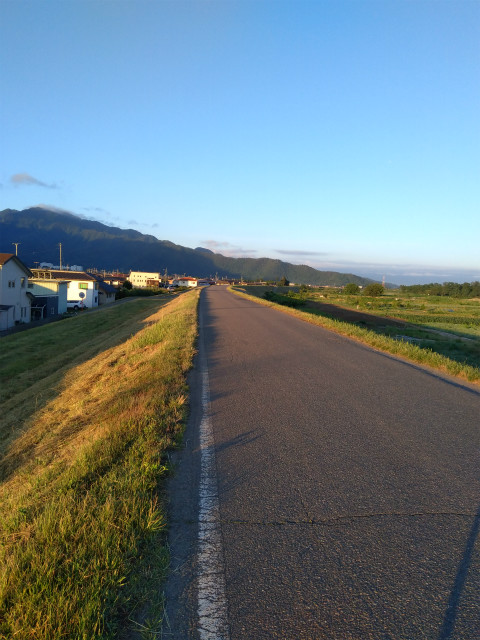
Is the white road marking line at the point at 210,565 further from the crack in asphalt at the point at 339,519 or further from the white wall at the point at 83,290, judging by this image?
the white wall at the point at 83,290

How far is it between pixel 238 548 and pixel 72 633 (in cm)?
116

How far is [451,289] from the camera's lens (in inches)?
5541

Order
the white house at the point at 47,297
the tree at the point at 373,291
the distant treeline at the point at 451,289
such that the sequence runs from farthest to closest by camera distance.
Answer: the distant treeline at the point at 451,289 → the tree at the point at 373,291 → the white house at the point at 47,297

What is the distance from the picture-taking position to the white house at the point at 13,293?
114ft

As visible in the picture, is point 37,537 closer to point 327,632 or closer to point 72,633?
point 72,633

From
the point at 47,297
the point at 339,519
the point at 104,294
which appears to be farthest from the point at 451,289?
the point at 339,519

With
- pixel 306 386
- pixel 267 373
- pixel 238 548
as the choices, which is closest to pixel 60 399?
pixel 267 373

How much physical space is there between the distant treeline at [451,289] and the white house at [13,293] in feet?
432

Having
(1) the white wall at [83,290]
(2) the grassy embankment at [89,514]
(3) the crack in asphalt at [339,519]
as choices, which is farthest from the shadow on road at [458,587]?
(1) the white wall at [83,290]

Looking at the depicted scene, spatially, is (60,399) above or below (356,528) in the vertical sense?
below

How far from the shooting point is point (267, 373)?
28.7 feet

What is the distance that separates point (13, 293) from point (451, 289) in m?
140

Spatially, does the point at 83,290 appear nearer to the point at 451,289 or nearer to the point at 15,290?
the point at 15,290

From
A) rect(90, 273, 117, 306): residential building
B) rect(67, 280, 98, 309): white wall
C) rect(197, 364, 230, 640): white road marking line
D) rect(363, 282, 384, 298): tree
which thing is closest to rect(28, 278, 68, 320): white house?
rect(67, 280, 98, 309): white wall
